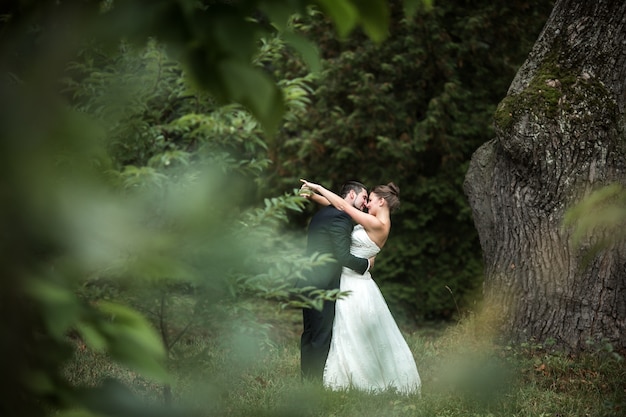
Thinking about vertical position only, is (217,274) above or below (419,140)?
below

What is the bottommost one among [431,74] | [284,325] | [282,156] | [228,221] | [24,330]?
[284,325]

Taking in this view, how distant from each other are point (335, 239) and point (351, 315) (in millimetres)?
740

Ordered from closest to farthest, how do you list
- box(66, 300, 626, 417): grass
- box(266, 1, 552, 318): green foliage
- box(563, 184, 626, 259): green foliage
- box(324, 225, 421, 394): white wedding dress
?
box(563, 184, 626, 259): green foliage, box(66, 300, 626, 417): grass, box(324, 225, 421, 394): white wedding dress, box(266, 1, 552, 318): green foliage

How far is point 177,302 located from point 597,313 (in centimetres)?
553

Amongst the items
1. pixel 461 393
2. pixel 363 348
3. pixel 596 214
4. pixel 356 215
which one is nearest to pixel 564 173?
pixel 356 215

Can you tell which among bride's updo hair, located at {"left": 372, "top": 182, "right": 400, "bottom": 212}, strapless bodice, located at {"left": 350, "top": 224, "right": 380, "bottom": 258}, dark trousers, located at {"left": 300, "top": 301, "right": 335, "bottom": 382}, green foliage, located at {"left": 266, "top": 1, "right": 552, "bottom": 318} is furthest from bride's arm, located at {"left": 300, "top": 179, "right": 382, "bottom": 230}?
green foliage, located at {"left": 266, "top": 1, "right": 552, "bottom": 318}

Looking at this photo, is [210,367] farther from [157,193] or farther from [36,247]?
[36,247]

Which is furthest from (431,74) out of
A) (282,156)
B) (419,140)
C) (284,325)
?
(284,325)

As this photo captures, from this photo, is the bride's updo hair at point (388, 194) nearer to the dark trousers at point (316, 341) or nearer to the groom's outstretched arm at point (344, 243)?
the groom's outstretched arm at point (344, 243)

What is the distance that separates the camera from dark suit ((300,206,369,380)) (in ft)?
22.2

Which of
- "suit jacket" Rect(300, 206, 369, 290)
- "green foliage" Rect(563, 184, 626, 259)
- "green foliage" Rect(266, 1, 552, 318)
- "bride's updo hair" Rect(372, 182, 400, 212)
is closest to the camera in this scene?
"green foliage" Rect(563, 184, 626, 259)

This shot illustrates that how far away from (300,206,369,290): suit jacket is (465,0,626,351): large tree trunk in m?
1.65

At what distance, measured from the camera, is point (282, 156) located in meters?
12.4

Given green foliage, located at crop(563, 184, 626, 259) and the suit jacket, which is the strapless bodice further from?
green foliage, located at crop(563, 184, 626, 259)
